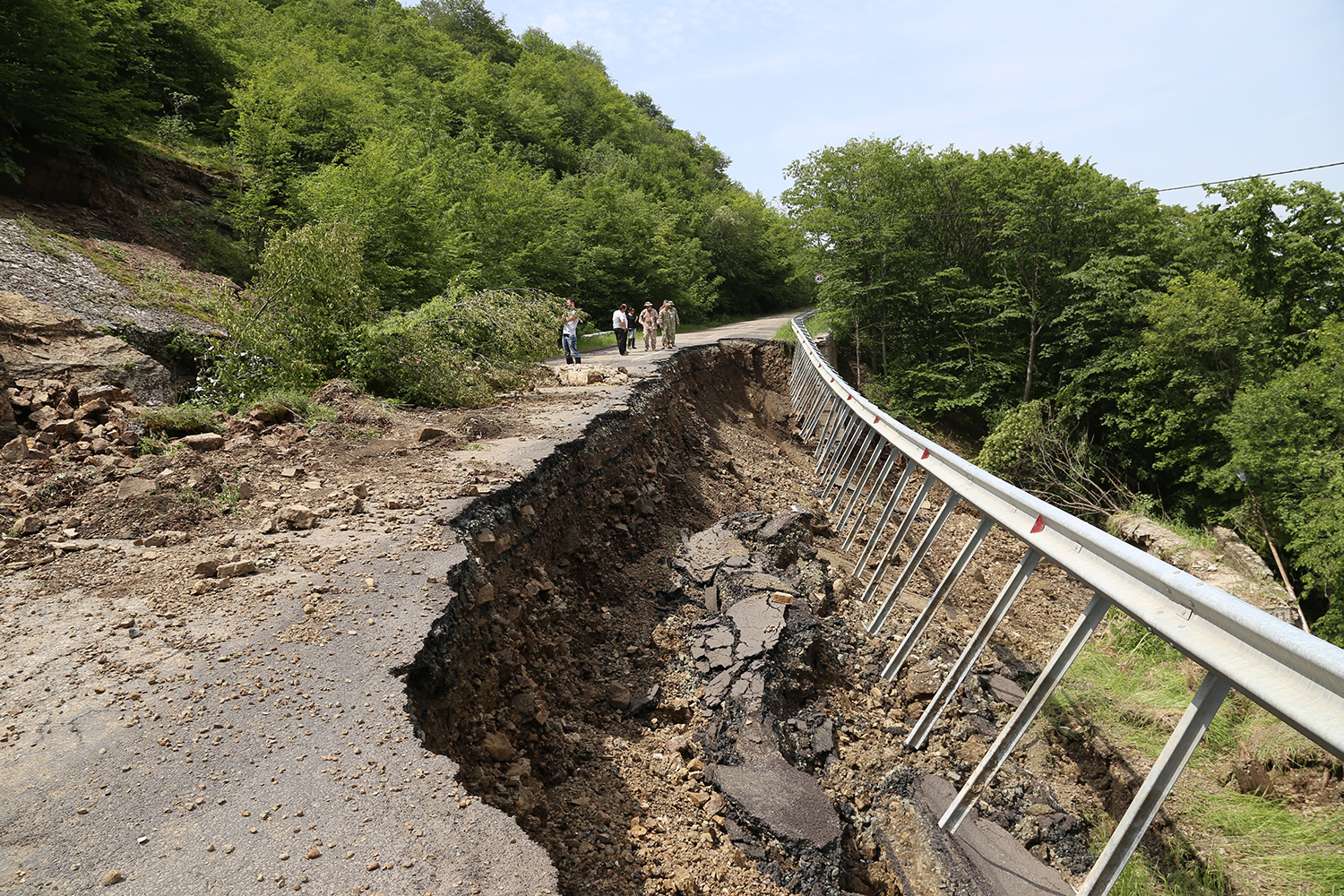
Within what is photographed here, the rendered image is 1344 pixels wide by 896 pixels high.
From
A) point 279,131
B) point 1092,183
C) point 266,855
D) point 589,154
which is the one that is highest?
point 1092,183

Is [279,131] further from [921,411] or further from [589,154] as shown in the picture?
[589,154]

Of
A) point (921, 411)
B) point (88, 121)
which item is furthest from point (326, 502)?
point (921, 411)

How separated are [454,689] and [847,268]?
25.5m

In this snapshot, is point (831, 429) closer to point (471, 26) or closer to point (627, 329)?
point (627, 329)

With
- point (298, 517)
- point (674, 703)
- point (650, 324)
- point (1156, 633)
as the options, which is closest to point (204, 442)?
point (298, 517)

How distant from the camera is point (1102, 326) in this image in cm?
2397

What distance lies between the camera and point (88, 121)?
11.6m

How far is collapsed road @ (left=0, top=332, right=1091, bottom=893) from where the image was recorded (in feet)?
8.70

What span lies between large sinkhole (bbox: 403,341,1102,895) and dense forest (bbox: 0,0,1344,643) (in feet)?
14.6

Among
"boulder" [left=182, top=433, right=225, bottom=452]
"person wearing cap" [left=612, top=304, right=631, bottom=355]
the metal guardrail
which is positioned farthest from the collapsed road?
"person wearing cap" [left=612, top=304, right=631, bottom=355]

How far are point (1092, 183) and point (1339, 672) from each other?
29.5 m

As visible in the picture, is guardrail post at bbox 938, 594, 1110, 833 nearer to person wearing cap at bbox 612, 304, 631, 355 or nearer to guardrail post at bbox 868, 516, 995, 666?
guardrail post at bbox 868, 516, 995, 666

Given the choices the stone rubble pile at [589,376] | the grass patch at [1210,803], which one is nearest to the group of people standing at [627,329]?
the stone rubble pile at [589,376]

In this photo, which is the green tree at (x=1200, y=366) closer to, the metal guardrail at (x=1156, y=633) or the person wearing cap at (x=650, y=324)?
the person wearing cap at (x=650, y=324)
